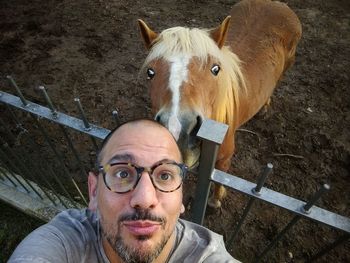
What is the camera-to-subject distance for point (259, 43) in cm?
342

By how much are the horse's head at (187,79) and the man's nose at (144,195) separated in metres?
0.81

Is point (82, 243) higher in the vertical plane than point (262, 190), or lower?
lower

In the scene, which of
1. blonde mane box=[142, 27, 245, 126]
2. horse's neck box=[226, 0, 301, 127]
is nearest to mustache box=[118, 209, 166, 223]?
blonde mane box=[142, 27, 245, 126]

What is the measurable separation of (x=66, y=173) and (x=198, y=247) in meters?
2.18

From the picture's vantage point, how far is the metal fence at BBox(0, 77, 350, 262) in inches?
50.7

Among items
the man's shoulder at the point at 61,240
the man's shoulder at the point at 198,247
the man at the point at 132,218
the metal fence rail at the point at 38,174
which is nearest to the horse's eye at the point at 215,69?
the man at the point at 132,218

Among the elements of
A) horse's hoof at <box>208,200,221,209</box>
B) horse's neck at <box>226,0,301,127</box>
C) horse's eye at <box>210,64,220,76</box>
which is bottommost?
horse's hoof at <box>208,200,221,209</box>

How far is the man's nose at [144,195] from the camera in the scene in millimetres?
1168

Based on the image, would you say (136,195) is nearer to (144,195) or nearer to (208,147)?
(144,195)

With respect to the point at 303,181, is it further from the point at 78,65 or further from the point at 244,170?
the point at 78,65

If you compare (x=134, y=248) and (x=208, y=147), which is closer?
(x=134, y=248)

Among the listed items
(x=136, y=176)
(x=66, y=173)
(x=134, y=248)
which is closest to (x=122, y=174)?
(x=136, y=176)

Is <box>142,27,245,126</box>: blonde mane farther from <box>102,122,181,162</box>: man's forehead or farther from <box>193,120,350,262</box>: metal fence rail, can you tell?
<box>193,120,350,262</box>: metal fence rail

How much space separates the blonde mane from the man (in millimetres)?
1045
